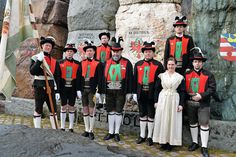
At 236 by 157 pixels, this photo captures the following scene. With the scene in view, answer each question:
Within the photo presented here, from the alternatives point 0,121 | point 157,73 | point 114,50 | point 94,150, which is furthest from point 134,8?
point 94,150

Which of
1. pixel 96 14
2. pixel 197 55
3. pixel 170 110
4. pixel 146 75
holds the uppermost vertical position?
pixel 96 14

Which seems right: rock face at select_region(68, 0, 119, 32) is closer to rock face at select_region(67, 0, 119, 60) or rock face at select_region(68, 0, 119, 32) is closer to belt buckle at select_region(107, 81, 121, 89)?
rock face at select_region(67, 0, 119, 60)

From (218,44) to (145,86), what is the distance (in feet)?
5.25

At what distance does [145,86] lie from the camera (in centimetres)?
535

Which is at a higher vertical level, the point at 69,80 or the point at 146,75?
the point at 146,75

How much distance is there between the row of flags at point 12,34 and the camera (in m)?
3.71

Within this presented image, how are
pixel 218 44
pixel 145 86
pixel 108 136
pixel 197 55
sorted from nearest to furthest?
pixel 197 55 < pixel 145 86 < pixel 218 44 < pixel 108 136

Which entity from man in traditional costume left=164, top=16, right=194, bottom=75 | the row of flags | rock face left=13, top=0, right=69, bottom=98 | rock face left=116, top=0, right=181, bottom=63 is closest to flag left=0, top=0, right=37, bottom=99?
the row of flags

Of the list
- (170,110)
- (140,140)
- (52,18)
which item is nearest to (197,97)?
(170,110)

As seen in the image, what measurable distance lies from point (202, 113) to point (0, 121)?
488 cm

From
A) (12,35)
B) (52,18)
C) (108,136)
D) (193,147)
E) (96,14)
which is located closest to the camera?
(12,35)

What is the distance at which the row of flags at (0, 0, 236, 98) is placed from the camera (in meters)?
3.71

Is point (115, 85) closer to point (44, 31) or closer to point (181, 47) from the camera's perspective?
point (181, 47)

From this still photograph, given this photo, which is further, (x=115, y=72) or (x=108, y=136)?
(x=108, y=136)
